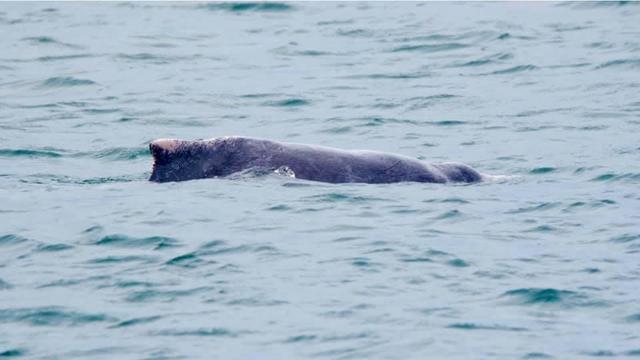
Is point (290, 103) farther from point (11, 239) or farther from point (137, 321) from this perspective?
point (137, 321)

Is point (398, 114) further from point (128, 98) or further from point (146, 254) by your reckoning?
point (146, 254)

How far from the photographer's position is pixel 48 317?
10.8 metres

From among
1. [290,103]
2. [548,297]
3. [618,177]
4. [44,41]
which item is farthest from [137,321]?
[44,41]

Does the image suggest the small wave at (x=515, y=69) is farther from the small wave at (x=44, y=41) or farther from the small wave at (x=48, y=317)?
the small wave at (x=48, y=317)

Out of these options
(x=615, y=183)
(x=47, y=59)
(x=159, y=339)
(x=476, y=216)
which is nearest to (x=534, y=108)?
(x=615, y=183)

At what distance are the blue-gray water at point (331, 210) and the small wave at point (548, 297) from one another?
23 mm

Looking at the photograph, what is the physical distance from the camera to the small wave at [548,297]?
10.9m

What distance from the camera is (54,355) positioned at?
9945 mm

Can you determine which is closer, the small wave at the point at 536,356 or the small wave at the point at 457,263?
the small wave at the point at 536,356

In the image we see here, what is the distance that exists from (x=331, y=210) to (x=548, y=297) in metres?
3.67

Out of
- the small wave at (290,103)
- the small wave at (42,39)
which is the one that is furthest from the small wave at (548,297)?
the small wave at (42,39)

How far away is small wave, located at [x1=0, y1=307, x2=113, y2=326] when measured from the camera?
421 inches

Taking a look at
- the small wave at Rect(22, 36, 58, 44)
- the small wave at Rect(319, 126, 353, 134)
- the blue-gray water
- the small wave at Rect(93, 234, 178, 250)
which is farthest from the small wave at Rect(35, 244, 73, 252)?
the small wave at Rect(22, 36, 58, 44)

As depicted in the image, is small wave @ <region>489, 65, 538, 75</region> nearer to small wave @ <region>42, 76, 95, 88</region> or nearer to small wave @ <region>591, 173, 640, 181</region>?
small wave @ <region>42, 76, 95, 88</region>
